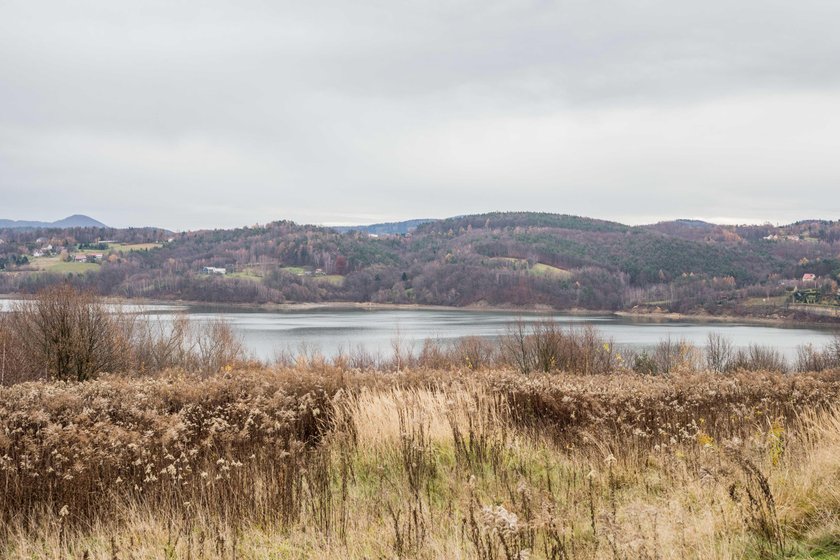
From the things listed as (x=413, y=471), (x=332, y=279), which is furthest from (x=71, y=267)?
(x=413, y=471)

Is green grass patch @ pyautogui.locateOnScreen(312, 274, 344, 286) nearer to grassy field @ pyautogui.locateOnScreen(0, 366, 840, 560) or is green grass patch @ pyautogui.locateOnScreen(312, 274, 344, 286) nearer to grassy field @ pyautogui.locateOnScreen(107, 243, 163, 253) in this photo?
grassy field @ pyautogui.locateOnScreen(107, 243, 163, 253)

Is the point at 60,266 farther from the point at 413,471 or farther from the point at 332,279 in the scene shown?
the point at 413,471

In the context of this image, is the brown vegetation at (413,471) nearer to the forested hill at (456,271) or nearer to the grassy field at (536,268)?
the forested hill at (456,271)

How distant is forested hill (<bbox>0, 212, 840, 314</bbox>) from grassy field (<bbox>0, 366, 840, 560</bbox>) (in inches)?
4505

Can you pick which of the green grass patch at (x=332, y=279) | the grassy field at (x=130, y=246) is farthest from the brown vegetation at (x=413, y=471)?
the grassy field at (x=130, y=246)

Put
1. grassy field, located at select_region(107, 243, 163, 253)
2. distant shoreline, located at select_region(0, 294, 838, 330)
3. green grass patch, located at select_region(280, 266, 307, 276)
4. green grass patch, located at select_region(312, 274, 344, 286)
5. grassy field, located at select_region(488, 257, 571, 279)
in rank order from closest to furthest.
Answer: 1. distant shoreline, located at select_region(0, 294, 838, 330)
2. grassy field, located at select_region(488, 257, 571, 279)
3. green grass patch, located at select_region(312, 274, 344, 286)
4. green grass patch, located at select_region(280, 266, 307, 276)
5. grassy field, located at select_region(107, 243, 163, 253)

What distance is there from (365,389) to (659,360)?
40088mm

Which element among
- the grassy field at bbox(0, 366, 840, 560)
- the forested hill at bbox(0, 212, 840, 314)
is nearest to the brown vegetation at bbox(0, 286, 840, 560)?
the grassy field at bbox(0, 366, 840, 560)

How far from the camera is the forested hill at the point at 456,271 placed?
132 meters

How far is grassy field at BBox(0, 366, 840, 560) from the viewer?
4.40 meters

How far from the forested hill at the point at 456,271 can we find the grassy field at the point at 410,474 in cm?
11443

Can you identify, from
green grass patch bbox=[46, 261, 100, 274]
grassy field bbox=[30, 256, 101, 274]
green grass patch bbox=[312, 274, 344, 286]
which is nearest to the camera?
green grass patch bbox=[46, 261, 100, 274]

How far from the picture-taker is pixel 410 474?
6121 mm

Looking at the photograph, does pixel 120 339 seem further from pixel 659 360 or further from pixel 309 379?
pixel 659 360
